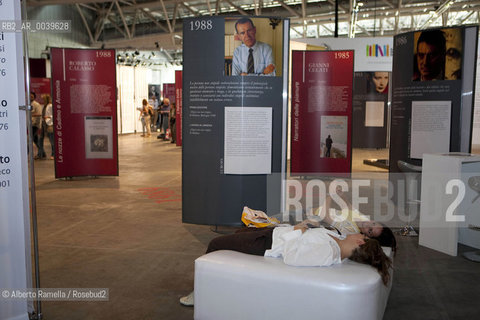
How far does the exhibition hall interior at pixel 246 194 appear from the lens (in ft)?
9.66

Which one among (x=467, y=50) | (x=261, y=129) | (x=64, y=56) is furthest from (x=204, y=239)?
(x=64, y=56)

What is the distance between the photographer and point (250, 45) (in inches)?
193

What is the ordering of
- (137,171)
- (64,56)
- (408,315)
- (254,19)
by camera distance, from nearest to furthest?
(408,315) < (254,19) < (64,56) < (137,171)

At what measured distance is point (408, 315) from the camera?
11.0 ft

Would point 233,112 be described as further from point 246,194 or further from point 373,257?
point 373,257

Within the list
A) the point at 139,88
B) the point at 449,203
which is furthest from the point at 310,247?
the point at 139,88

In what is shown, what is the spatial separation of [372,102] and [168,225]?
11389 millimetres

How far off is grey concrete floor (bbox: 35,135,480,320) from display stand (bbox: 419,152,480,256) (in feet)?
0.53

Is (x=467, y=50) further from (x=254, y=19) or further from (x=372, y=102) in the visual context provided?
(x=372, y=102)

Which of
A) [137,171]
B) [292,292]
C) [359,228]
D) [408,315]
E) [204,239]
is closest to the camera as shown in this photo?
[292,292]

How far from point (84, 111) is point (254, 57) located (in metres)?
4.73

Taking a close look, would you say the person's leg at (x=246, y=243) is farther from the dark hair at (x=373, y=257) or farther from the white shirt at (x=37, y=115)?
the white shirt at (x=37, y=115)

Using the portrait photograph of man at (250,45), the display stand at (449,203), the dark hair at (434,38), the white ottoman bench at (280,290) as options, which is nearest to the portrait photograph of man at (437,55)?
the dark hair at (434,38)

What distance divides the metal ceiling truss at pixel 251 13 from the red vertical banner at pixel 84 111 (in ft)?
26.7
